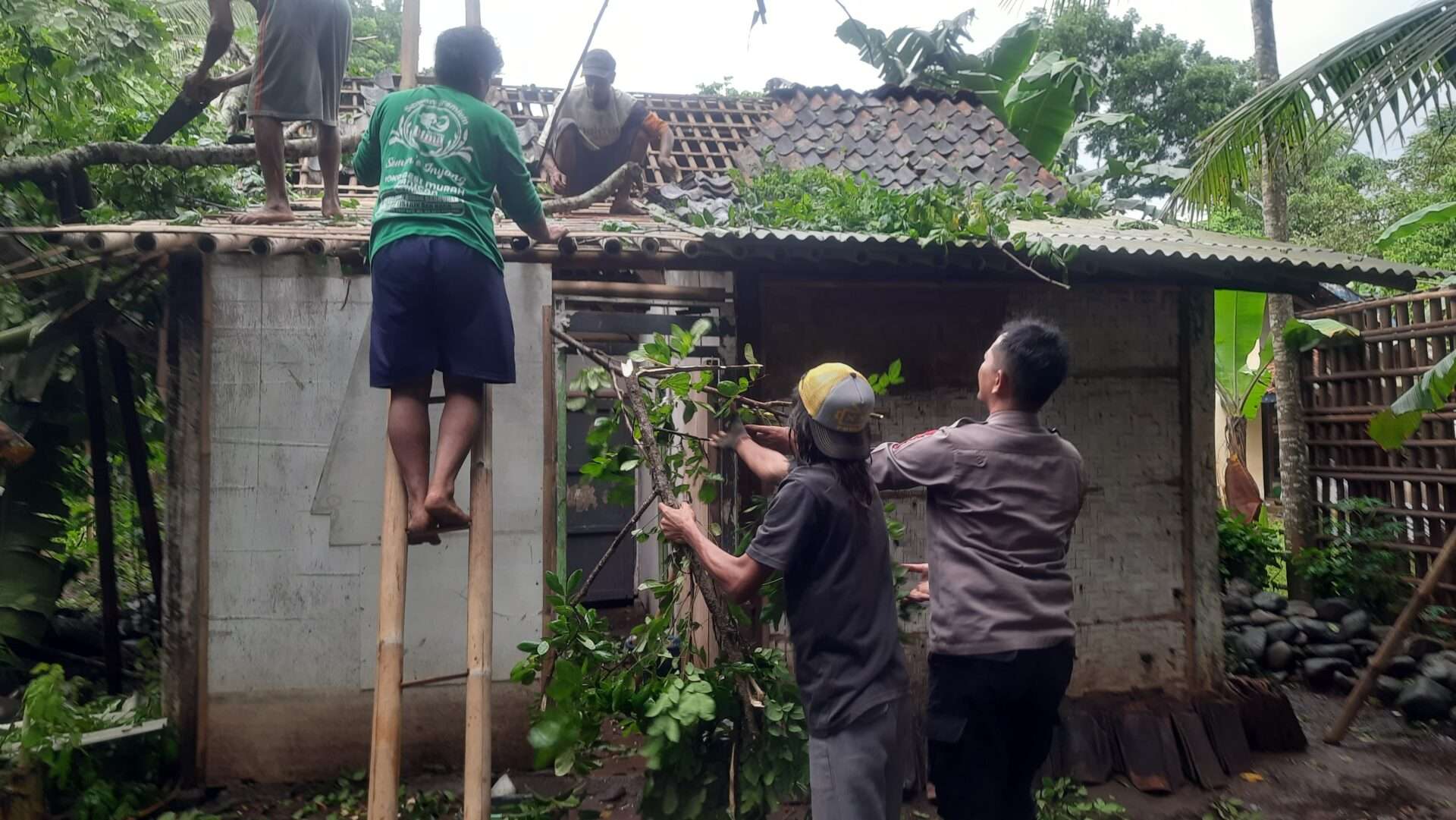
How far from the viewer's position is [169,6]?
12609mm

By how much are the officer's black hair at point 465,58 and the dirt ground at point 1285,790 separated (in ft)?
10.3

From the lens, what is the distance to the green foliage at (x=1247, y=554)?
8391mm

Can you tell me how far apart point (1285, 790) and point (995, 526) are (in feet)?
11.5

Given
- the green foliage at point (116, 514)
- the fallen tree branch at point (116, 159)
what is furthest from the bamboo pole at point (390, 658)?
the fallen tree branch at point (116, 159)

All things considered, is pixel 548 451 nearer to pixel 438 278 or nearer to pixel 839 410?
pixel 438 278

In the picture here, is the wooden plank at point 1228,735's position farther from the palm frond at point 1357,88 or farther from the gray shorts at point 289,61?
the gray shorts at point 289,61

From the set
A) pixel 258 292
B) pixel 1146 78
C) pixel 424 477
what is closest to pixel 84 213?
pixel 258 292

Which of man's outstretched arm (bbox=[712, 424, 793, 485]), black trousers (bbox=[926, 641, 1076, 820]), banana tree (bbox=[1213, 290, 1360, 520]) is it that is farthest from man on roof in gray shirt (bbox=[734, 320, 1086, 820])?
banana tree (bbox=[1213, 290, 1360, 520])

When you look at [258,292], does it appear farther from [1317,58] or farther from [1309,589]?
[1309,589]

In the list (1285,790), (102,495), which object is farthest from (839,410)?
(102,495)

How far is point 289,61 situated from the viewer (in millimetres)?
4441

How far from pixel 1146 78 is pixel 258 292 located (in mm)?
19450

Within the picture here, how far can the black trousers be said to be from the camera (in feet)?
8.80

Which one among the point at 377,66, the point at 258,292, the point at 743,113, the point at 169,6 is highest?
the point at 377,66
